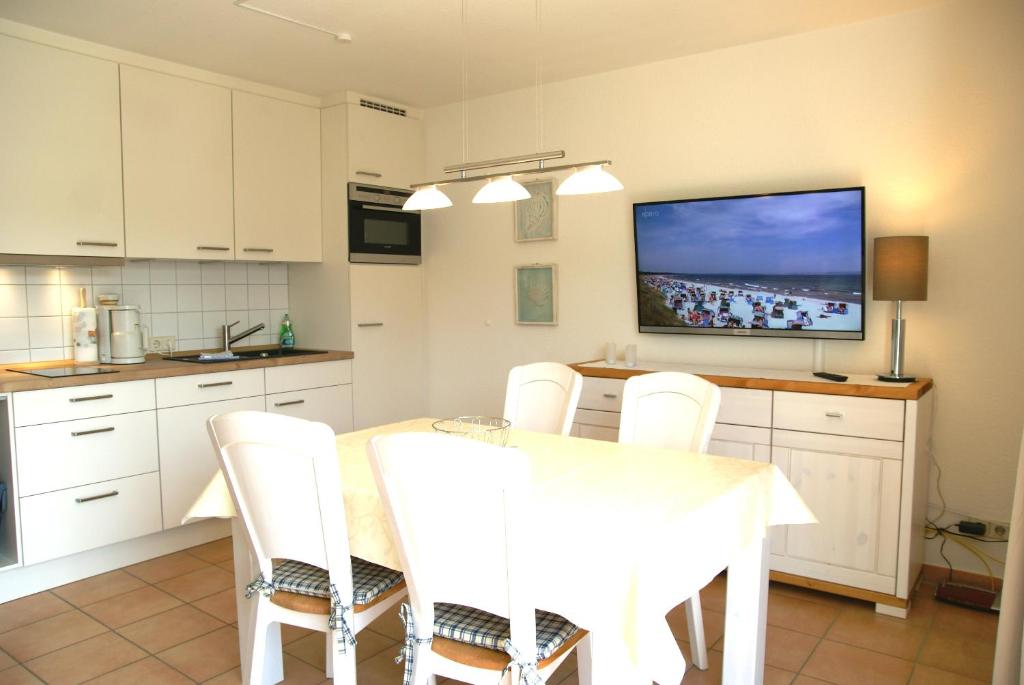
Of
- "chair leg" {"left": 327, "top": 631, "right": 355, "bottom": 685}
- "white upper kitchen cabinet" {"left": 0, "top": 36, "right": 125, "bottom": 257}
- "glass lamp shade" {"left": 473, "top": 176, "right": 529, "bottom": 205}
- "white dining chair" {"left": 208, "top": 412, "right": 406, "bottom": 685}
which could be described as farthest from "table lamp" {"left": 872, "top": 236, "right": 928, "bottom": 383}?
"white upper kitchen cabinet" {"left": 0, "top": 36, "right": 125, "bottom": 257}

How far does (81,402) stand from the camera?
3252 mm

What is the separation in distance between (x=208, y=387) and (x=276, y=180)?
1.30 m

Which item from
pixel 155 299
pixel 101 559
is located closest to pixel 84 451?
pixel 101 559

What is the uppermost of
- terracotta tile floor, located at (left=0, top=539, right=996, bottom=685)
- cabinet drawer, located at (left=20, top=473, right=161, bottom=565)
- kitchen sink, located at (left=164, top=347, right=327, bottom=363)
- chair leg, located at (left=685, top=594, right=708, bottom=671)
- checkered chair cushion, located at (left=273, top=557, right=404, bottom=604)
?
kitchen sink, located at (left=164, top=347, right=327, bottom=363)

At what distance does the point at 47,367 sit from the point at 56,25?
5.24 feet

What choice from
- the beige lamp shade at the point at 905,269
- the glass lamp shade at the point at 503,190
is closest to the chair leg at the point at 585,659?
the glass lamp shade at the point at 503,190

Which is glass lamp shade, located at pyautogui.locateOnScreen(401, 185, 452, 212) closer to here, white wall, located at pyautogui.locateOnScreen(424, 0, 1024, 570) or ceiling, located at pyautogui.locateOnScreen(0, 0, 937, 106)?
ceiling, located at pyautogui.locateOnScreen(0, 0, 937, 106)

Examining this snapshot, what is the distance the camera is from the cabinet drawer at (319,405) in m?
4.07

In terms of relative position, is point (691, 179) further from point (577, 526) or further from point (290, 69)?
point (577, 526)

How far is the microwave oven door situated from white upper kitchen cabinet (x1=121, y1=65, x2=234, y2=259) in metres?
0.70

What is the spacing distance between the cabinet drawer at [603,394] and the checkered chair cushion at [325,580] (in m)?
1.73

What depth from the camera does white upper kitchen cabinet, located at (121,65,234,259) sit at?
12.0ft

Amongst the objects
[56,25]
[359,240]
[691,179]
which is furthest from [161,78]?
[691,179]

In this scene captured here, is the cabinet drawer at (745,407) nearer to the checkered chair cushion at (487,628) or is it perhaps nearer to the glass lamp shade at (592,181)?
the glass lamp shade at (592,181)
